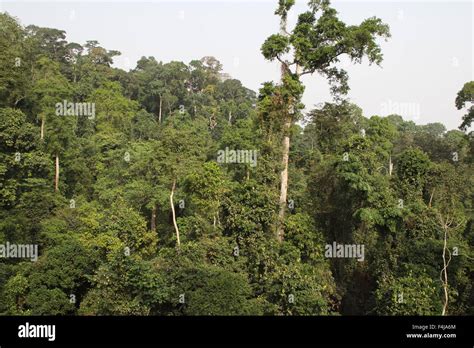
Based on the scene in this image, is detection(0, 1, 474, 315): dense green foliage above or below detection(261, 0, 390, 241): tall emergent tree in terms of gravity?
below

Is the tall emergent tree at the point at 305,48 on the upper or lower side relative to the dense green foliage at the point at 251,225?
upper

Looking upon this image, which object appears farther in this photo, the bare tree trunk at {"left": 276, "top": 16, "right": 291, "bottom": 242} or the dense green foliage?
the bare tree trunk at {"left": 276, "top": 16, "right": 291, "bottom": 242}

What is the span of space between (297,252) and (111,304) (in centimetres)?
552

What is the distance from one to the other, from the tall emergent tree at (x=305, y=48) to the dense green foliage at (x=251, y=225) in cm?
6

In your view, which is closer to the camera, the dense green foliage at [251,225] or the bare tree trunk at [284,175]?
the dense green foliage at [251,225]

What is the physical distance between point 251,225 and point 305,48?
6.09 metres

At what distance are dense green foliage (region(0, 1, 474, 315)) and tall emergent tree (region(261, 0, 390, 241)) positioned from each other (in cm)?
A: 6

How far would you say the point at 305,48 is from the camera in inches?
611

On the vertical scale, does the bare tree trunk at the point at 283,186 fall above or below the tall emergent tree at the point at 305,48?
below

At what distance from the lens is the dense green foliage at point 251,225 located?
41.5ft

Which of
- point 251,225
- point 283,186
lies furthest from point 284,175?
point 251,225

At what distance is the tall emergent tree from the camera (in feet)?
50.1

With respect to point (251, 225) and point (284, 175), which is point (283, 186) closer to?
point (284, 175)
